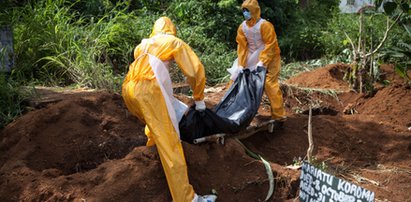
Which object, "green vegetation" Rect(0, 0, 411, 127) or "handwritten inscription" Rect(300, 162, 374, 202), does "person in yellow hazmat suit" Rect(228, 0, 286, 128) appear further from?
"handwritten inscription" Rect(300, 162, 374, 202)

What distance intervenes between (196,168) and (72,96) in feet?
8.18

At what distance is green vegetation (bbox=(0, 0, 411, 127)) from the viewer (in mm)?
7551

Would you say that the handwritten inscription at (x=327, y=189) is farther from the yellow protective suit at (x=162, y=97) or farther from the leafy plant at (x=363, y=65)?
the leafy plant at (x=363, y=65)

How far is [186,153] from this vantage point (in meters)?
4.81

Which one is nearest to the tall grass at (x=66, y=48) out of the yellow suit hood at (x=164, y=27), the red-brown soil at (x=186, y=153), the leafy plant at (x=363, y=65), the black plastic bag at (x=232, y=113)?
the red-brown soil at (x=186, y=153)

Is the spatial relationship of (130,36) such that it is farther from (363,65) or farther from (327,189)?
(327,189)

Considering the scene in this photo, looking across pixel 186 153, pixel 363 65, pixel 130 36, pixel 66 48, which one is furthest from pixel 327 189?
pixel 130 36

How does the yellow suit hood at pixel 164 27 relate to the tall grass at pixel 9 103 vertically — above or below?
above

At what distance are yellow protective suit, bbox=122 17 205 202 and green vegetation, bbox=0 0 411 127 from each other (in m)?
2.24

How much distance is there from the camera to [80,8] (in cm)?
1069

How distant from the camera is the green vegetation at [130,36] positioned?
7.55 meters

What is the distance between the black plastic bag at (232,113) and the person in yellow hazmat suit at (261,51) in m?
0.35

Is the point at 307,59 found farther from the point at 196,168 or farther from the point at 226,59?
the point at 196,168

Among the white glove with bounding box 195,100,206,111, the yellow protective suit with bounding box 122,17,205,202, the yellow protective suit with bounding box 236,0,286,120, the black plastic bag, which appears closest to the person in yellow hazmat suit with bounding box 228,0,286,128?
the yellow protective suit with bounding box 236,0,286,120
